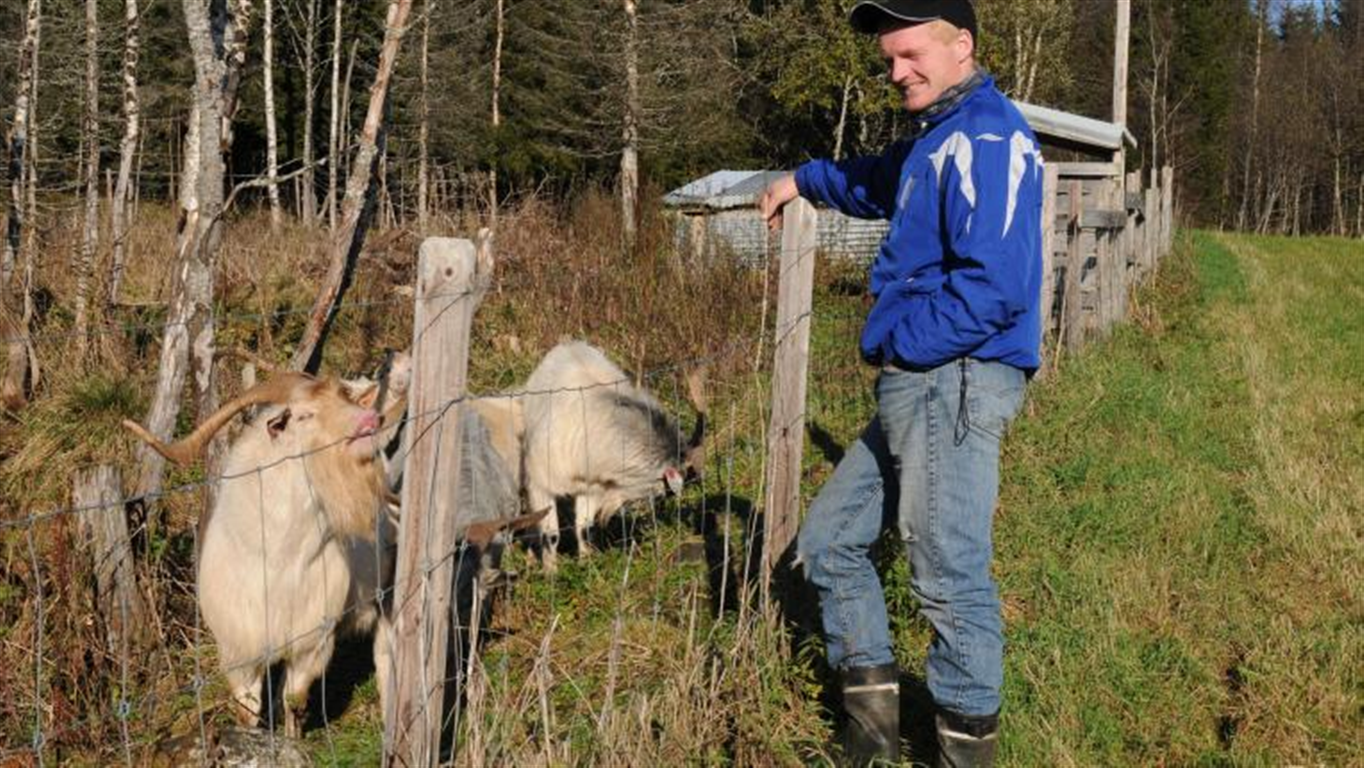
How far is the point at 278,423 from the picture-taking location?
4031mm

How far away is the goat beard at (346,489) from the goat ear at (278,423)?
0.15 m

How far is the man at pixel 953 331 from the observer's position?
3.04 m

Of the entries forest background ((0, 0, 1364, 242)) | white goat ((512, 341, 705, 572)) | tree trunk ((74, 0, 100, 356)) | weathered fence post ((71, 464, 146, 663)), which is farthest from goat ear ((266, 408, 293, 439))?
forest background ((0, 0, 1364, 242))

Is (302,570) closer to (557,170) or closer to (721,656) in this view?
(721,656)

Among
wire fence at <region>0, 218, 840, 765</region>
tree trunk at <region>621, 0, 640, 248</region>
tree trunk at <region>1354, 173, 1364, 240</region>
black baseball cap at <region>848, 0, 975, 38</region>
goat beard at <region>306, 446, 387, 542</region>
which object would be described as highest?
tree trunk at <region>621, 0, 640, 248</region>

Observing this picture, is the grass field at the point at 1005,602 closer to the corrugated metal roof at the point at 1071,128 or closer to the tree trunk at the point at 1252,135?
the corrugated metal roof at the point at 1071,128

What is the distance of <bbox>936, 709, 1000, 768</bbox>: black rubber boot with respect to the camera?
3369 millimetres

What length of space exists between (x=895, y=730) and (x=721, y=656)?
28.6 inches

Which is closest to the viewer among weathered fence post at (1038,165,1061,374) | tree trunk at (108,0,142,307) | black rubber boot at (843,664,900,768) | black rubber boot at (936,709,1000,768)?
black rubber boot at (936,709,1000,768)

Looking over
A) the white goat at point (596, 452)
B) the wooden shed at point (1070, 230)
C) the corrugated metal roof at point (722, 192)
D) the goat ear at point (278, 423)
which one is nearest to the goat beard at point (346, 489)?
the goat ear at point (278, 423)

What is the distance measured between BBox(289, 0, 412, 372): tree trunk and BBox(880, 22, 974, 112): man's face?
421 cm

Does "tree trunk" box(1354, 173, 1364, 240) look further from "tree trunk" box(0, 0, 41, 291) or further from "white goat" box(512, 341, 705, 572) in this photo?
"tree trunk" box(0, 0, 41, 291)

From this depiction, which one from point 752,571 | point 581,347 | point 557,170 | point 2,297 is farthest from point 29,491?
point 557,170

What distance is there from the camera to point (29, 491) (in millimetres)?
6664
